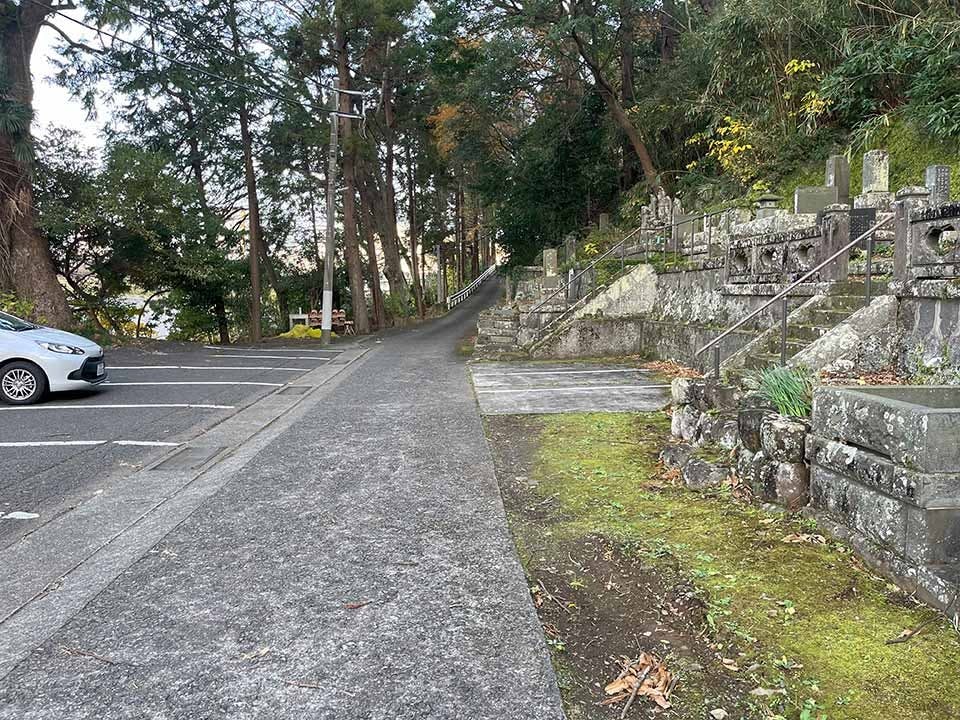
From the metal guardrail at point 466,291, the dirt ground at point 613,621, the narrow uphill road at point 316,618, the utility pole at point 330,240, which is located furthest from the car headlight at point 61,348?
the metal guardrail at point 466,291

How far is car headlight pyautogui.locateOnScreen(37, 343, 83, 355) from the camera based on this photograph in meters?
9.28

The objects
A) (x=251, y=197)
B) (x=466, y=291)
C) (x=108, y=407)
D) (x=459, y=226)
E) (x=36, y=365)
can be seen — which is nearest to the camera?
(x=108, y=407)

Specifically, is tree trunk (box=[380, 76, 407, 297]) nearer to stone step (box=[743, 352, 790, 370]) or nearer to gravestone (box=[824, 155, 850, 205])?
gravestone (box=[824, 155, 850, 205])

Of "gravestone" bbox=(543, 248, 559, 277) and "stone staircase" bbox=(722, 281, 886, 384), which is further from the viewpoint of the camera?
"gravestone" bbox=(543, 248, 559, 277)

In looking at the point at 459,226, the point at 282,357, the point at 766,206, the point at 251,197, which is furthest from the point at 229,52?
the point at 459,226

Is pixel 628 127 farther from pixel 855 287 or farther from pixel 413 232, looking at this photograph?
pixel 413 232

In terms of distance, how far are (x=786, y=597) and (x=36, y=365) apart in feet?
31.8

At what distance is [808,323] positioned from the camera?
25.9 feet

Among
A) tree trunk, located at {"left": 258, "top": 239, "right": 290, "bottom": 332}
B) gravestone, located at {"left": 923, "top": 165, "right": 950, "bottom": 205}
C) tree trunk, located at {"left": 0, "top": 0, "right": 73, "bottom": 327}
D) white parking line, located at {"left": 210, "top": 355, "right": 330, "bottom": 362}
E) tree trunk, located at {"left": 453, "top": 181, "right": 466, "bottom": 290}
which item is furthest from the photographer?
tree trunk, located at {"left": 453, "top": 181, "right": 466, "bottom": 290}

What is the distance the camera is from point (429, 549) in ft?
13.0

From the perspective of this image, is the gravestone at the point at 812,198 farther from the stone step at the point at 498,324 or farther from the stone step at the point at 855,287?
the stone step at the point at 498,324

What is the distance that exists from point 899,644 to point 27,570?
4.42m

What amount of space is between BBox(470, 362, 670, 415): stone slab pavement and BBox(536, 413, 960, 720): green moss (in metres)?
2.96

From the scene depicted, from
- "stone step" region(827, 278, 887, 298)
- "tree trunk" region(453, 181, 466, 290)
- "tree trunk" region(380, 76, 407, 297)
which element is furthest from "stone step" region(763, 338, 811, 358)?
"tree trunk" region(453, 181, 466, 290)
